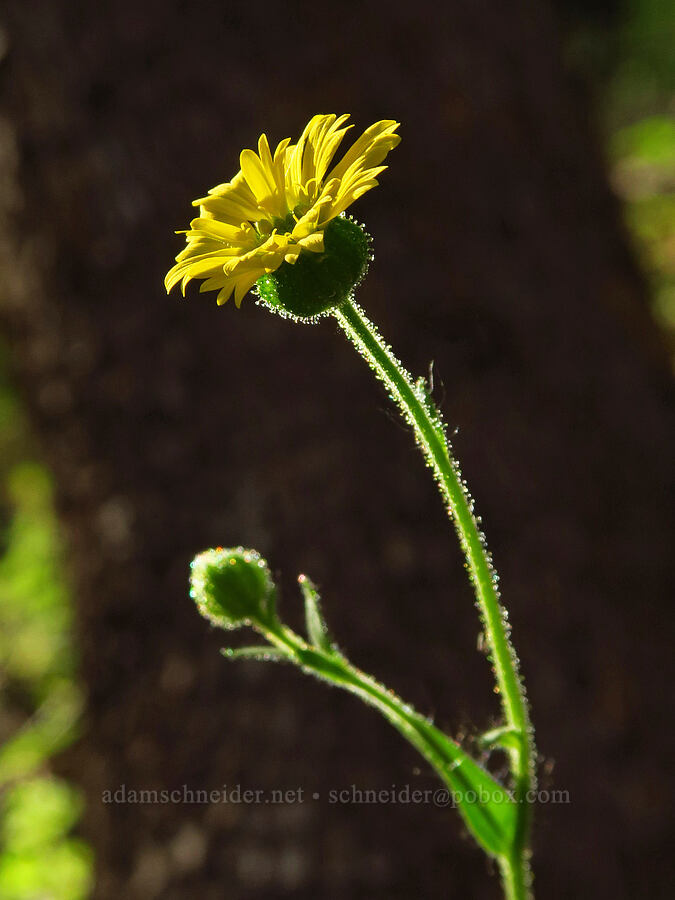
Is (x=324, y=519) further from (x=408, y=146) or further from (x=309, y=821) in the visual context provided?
(x=408, y=146)

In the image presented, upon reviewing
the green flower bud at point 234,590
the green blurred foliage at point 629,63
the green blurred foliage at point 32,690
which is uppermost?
the green blurred foliage at point 629,63

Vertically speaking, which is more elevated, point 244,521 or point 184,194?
point 184,194

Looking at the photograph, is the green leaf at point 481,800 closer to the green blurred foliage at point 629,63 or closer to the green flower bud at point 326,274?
the green flower bud at point 326,274

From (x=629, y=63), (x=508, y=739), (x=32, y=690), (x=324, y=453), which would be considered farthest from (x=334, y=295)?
(x=629, y=63)

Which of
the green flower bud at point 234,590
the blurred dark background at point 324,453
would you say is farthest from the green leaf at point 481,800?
the blurred dark background at point 324,453

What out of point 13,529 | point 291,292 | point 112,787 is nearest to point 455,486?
point 291,292

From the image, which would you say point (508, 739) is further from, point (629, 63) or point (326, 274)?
point (629, 63)

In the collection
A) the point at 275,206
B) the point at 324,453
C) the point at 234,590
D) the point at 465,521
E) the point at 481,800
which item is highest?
the point at 324,453
